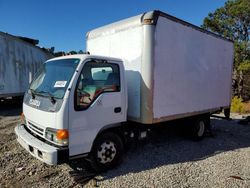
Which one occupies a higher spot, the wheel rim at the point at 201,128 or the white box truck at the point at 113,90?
the white box truck at the point at 113,90

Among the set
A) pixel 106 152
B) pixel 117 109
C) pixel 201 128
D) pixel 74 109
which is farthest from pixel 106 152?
pixel 201 128

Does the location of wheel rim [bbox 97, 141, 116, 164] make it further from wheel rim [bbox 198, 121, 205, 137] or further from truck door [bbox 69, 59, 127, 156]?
wheel rim [bbox 198, 121, 205, 137]

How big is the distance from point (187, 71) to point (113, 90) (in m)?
2.17

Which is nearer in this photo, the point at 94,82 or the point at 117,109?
the point at 94,82

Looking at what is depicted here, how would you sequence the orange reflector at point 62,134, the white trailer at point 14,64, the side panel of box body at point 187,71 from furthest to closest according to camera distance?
the white trailer at point 14,64
the side panel of box body at point 187,71
the orange reflector at point 62,134

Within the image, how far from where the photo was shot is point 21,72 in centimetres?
1123

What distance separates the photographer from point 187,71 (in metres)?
5.35

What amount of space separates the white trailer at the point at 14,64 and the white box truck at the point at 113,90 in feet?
18.9

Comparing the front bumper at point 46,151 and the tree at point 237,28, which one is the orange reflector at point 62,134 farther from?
the tree at point 237,28

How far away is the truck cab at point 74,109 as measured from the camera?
3473 millimetres

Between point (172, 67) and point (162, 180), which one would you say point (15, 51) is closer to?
point (172, 67)

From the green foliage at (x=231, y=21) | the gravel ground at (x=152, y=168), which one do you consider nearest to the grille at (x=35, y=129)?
the gravel ground at (x=152, y=168)

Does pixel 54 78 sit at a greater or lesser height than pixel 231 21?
lesser

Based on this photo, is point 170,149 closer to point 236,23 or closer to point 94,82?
point 94,82
